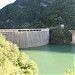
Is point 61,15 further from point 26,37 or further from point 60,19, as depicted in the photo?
point 26,37

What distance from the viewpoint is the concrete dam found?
1613 inches

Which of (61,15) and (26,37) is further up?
(61,15)

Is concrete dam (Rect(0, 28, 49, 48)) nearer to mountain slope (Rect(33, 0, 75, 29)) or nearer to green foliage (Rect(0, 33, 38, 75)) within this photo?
mountain slope (Rect(33, 0, 75, 29))

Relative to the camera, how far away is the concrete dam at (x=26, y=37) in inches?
1613

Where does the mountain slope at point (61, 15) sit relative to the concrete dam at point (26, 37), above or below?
above

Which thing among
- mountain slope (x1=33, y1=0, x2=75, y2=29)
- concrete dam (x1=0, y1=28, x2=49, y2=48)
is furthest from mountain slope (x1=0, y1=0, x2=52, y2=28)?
concrete dam (x1=0, y1=28, x2=49, y2=48)

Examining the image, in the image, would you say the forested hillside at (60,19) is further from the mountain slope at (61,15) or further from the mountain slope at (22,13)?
the mountain slope at (22,13)

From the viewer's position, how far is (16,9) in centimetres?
7225

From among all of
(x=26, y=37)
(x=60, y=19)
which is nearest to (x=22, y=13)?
(x=60, y=19)

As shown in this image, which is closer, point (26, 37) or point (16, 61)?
point (16, 61)

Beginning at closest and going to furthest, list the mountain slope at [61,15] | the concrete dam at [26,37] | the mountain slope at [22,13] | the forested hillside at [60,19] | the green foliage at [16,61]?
1. the green foliage at [16,61]
2. the concrete dam at [26,37]
3. the forested hillside at [60,19]
4. the mountain slope at [61,15]
5. the mountain slope at [22,13]

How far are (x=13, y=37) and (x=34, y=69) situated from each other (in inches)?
992

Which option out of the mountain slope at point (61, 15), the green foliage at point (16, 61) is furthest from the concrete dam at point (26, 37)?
the green foliage at point (16, 61)

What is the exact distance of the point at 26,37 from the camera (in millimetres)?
41938
